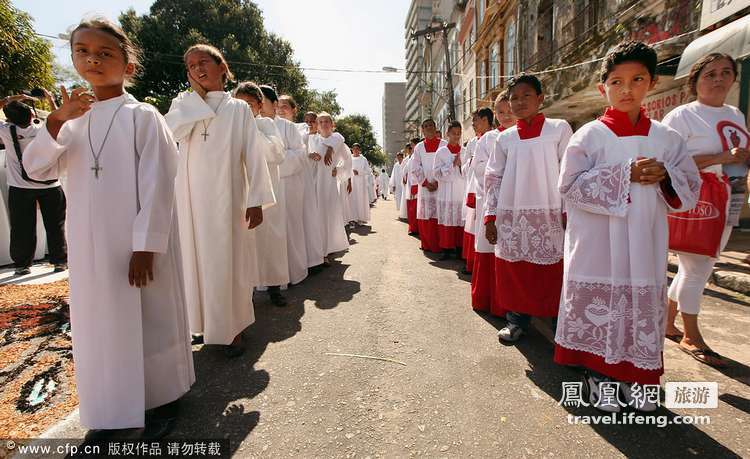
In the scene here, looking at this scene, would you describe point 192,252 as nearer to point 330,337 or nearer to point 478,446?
point 330,337

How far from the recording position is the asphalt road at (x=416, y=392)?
6.14ft

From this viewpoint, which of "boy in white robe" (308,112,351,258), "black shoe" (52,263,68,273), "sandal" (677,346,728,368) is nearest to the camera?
"sandal" (677,346,728,368)

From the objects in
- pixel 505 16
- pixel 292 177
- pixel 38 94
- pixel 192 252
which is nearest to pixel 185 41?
pixel 505 16

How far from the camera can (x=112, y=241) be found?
1.83m

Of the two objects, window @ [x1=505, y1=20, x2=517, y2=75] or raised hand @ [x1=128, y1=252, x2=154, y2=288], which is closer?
raised hand @ [x1=128, y1=252, x2=154, y2=288]

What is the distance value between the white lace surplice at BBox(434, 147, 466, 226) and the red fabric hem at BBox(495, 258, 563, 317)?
10.5 feet

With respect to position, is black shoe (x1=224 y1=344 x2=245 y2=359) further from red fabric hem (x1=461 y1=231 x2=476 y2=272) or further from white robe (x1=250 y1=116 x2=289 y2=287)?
red fabric hem (x1=461 y1=231 x2=476 y2=272)

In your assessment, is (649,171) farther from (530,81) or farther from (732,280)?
(732,280)

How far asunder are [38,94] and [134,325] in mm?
4925

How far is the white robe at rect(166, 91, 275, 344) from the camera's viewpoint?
2.74 m

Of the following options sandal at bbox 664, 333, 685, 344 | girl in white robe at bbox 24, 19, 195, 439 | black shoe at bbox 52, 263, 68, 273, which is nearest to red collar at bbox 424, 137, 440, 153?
sandal at bbox 664, 333, 685, 344

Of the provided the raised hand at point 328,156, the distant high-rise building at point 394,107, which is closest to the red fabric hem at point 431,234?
the raised hand at point 328,156

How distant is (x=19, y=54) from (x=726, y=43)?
14.4m

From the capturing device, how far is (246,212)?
285cm
